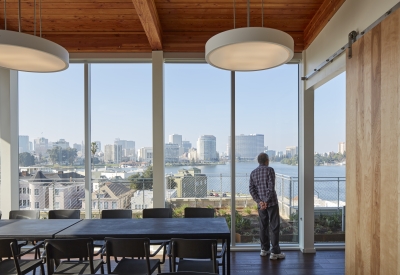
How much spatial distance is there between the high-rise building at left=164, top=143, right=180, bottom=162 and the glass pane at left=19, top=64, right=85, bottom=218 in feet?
5.04

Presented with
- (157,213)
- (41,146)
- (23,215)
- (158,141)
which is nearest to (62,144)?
(41,146)

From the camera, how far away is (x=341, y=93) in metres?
4.44

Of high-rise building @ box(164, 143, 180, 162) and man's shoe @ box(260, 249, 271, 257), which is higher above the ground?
high-rise building @ box(164, 143, 180, 162)

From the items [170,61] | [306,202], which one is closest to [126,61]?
[170,61]

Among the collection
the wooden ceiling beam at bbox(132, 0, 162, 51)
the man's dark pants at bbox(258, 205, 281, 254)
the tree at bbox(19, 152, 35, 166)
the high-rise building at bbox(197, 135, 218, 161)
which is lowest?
the man's dark pants at bbox(258, 205, 281, 254)

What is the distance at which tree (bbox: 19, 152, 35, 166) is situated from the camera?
181 inches

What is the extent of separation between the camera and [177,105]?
455 cm

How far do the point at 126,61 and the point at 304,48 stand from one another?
10.1 feet

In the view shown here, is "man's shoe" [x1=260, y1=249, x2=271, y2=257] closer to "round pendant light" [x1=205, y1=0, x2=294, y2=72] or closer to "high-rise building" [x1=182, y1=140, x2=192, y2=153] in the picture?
"high-rise building" [x1=182, y1=140, x2=192, y2=153]

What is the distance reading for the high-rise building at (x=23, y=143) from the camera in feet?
15.1

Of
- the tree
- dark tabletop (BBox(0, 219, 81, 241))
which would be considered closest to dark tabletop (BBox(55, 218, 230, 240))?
dark tabletop (BBox(0, 219, 81, 241))

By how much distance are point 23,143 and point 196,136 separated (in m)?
3.12

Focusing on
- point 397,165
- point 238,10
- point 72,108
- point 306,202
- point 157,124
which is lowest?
point 306,202

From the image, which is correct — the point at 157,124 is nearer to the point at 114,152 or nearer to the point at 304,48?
the point at 114,152
